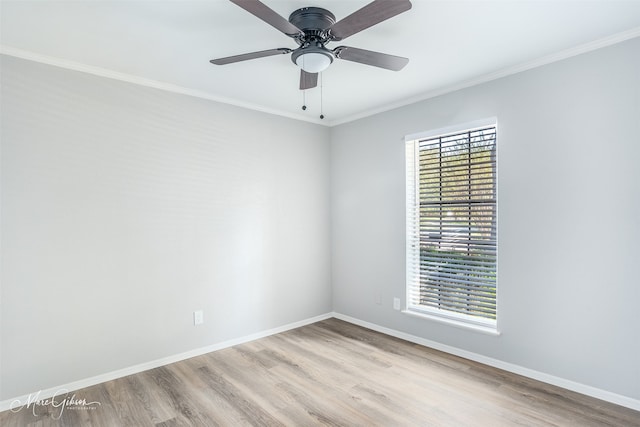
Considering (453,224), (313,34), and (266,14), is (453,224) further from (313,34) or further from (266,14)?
(266,14)

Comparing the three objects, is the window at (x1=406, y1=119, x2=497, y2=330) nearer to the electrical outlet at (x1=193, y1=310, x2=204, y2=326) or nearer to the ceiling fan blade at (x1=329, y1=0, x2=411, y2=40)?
the ceiling fan blade at (x1=329, y1=0, x2=411, y2=40)

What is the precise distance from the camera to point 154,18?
211 cm

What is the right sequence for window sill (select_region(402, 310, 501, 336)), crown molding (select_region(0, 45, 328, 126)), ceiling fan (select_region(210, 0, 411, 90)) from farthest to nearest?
window sill (select_region(402, 310, 501, 336)) < crown molding (select_region(0, 45, 328, 126)) < ceiling fan (select_region(210, 0, 411, 90))

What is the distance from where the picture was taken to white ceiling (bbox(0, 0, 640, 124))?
2021 mm

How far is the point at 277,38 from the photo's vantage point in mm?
2375

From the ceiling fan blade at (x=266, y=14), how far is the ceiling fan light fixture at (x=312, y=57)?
0.11 m

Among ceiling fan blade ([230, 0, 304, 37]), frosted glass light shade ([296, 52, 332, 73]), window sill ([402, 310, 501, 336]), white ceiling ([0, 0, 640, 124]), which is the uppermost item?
white ceiling ([0, 0, 640, 124])

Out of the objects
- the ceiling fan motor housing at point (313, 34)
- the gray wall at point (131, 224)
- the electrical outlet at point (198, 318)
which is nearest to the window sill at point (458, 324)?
the gray wall at point (131, 224)

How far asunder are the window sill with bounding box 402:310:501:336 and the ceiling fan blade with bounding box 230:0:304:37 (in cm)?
275

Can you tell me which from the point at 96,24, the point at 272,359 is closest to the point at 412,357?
the point at 272,359

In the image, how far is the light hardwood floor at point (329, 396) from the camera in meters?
Result: 2.26

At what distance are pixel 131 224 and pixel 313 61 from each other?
2049mm

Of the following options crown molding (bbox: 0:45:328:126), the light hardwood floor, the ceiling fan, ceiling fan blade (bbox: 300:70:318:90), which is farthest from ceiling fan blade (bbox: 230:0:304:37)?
the light hardwood floor

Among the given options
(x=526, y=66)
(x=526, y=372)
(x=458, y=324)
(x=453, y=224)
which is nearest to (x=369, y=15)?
(x=526, y=66)
